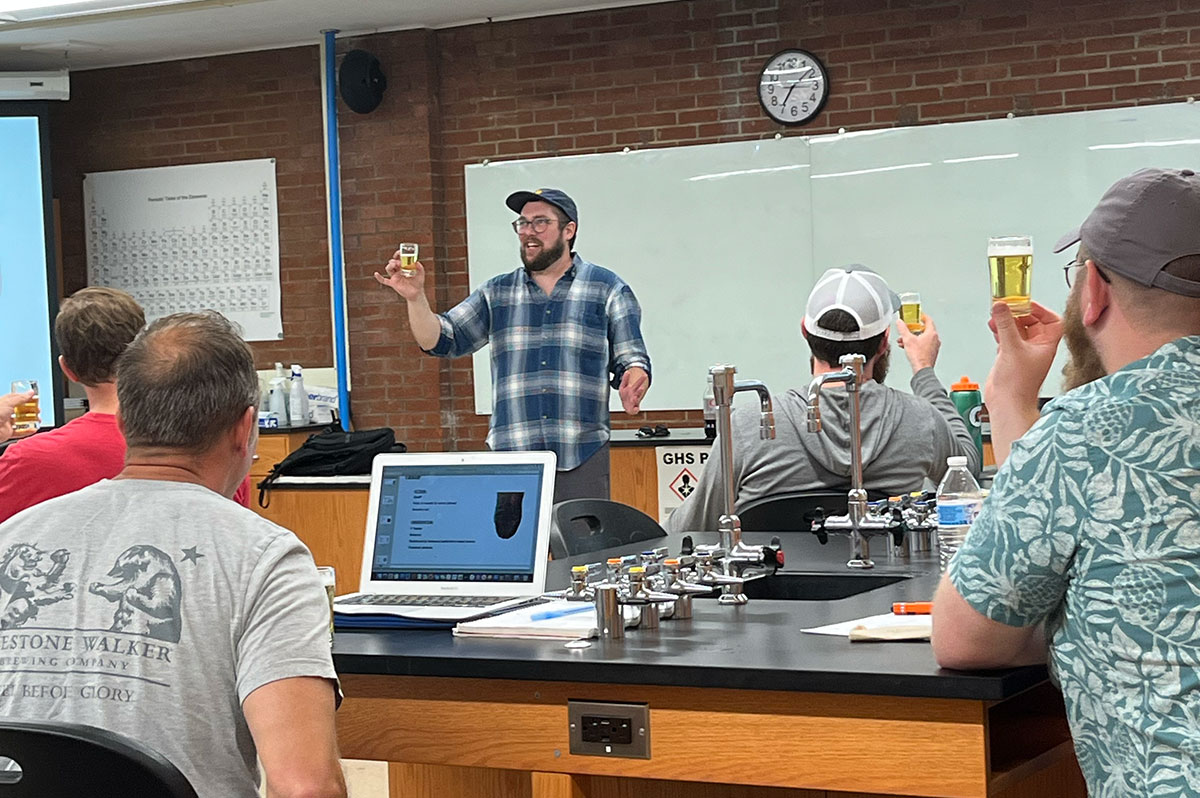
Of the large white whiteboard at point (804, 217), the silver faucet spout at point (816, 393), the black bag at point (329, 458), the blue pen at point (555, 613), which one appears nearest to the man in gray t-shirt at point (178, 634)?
the blue pen at point (555, 613)

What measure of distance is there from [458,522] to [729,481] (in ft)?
1.77

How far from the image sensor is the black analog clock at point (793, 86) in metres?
7.25

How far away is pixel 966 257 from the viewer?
7039 millimetres

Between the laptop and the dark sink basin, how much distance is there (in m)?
0.49

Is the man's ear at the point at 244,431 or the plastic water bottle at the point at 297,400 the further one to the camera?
the plastic water bottle at the point at 297,400

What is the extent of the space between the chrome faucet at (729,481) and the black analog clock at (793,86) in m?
4.40

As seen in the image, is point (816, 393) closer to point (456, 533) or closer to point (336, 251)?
point (456, 533)

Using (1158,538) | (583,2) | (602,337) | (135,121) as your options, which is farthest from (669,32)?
(1158,538)

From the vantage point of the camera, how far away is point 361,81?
305 inches

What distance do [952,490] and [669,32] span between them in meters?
4.87

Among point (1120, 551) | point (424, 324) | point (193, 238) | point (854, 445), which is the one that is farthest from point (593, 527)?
point (193, 238)

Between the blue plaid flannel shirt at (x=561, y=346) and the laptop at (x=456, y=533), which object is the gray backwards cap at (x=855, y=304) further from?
the blue plaid flannel shirt at (x=561, y=346)

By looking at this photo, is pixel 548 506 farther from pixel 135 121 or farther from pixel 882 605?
pixel 135 121

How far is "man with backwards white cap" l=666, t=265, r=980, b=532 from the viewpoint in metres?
3.77
